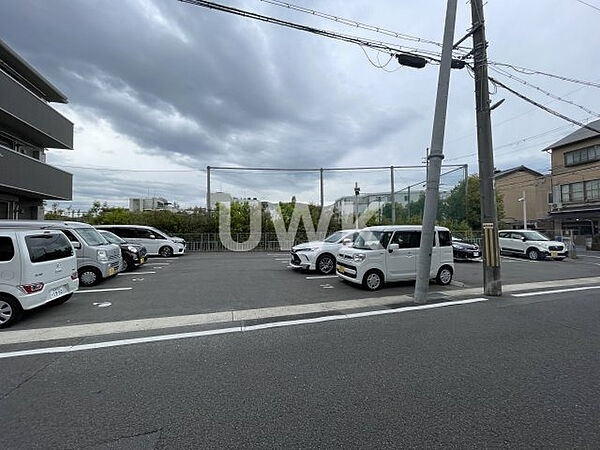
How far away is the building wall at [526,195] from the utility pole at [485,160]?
3374 cm

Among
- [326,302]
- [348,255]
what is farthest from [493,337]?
[348,255]

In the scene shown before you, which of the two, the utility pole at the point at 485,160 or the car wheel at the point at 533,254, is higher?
the utility pole at the point at 485,160

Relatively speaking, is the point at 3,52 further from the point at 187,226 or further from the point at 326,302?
the point at 326,302

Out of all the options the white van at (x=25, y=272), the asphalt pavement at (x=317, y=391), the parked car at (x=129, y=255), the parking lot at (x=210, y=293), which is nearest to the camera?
the asphalt pavement at (x=317, y=391)

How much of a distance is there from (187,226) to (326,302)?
55.4ft

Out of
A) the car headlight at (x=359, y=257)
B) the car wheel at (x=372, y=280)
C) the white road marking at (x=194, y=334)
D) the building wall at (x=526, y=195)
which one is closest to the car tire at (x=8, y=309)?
the white road marking at (x=194, y=334)

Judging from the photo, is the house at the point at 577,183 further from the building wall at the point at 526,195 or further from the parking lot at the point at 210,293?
the parking lot at the point at 210,293

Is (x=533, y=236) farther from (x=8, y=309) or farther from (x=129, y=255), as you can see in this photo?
(x=8, y=309)

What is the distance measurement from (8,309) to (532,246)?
20.8 m

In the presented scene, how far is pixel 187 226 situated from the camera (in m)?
21.7

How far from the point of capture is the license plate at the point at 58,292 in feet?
19.1

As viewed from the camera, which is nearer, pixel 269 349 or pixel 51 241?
pixel 269 349

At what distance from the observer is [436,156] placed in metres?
7.25

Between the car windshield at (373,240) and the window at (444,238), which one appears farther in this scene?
the window at (444,238)
